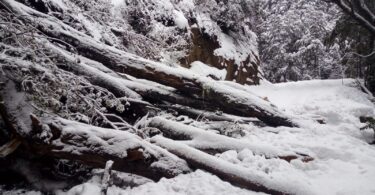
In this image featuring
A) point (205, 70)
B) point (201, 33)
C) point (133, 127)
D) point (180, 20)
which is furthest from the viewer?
point (201, 33)

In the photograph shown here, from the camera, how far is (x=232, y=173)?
389cm

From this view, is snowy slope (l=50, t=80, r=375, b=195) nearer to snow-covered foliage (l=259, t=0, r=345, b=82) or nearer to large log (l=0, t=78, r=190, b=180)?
large log (l=0, t=78, r=190, b=180)

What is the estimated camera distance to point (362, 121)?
6.98 m

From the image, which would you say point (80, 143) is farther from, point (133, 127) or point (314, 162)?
point (314, 162)

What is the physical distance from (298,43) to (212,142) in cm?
2136

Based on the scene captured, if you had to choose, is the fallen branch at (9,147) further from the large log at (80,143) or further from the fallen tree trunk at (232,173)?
the fallen tree trunk at (232,173)

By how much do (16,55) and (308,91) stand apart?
9352 millimetres

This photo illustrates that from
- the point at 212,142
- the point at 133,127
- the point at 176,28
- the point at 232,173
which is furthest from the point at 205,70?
the point at 232,173

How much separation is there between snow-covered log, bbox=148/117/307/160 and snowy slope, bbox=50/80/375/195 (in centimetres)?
13

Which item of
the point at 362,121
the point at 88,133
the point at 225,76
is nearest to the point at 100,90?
the point at 88,133

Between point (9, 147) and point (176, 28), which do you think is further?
point (176, 28)

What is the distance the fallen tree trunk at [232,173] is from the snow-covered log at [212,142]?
0.37 m

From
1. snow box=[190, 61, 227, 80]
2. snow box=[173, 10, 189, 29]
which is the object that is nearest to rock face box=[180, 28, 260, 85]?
snow box=[190, 61, 227, 80]

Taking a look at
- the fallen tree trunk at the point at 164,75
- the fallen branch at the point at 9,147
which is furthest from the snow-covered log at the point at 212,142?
the fallen branch at the point at 9,147
